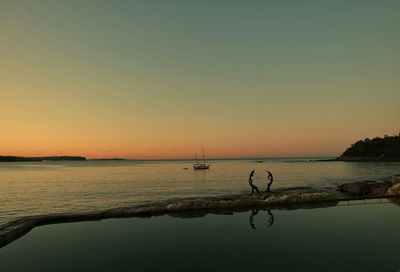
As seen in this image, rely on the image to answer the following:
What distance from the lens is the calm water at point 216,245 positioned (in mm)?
14656

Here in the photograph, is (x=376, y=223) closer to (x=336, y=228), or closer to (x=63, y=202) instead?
(x=336, y=228)

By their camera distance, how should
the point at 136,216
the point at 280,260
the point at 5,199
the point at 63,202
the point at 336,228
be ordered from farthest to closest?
the point at 5,199 < the point at 63,202 < the point at 136,216 < the point at 336,228 < the point at 280,260

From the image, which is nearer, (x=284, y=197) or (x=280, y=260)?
(x=280, y=260)

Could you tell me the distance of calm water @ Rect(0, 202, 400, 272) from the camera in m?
14.7

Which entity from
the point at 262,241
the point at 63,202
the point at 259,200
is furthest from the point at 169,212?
the point at 63,202

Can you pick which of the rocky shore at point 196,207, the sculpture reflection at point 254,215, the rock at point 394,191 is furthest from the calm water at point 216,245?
the rock at point 394,191

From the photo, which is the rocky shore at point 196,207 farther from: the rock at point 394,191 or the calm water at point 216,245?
the calm water at point 216,245

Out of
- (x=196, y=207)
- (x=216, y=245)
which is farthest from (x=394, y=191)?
(x=216, y=245)

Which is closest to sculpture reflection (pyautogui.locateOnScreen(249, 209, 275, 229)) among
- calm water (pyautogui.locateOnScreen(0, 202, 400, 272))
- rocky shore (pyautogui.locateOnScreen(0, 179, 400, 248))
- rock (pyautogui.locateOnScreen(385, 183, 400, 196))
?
calm water (pyautogui.locateOnScreen(0, 202, 400, 272))

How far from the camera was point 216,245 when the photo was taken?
691 inches

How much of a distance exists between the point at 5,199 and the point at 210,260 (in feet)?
128

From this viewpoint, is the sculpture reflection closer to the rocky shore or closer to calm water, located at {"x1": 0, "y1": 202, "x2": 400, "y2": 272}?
calm water, located at {"x1": 0, "y1": 202, "x2": 400, "y2": 272}

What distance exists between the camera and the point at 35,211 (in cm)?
3441

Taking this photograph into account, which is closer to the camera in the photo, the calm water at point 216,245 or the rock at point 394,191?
the calm water at point 216,245
